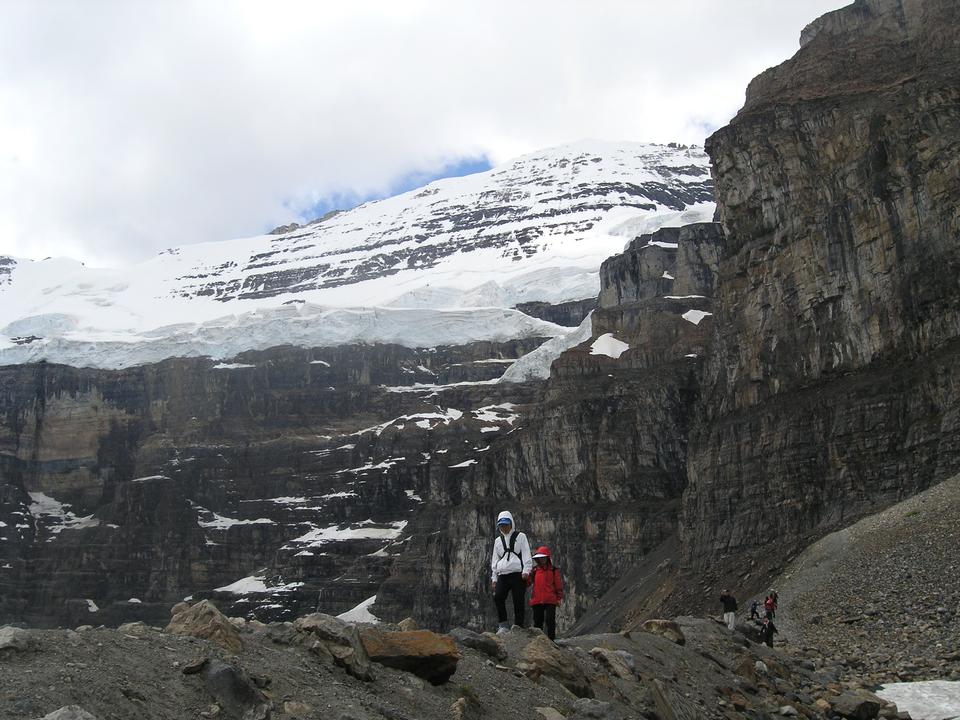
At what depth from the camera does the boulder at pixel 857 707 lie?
19906mm

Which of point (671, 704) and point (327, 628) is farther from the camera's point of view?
point (671, 704)

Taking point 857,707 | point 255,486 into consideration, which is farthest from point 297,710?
point 255,486

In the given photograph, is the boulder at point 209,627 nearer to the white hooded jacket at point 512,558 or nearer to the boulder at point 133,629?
the boulder at point 133,629

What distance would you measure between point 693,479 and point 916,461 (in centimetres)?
2080

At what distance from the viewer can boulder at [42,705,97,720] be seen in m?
9.83

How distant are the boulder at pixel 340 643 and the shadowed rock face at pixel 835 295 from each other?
43691 mm

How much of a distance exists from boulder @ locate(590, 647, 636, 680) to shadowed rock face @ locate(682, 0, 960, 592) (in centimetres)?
3788

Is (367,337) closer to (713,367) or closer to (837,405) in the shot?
(713,367)

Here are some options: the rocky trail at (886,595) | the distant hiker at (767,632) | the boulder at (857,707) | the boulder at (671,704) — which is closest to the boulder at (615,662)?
the boulder at (671,704)

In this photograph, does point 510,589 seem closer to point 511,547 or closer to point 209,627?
point 511,547

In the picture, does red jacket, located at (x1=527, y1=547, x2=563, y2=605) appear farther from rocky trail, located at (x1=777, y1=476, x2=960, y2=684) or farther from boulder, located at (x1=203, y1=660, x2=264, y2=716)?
rocky trail, located at (x1=777, y1=476, x2=960, y2=684)

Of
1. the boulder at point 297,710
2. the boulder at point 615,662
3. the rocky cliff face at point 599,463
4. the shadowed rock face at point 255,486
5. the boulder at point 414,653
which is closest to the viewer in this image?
the boulder at point 297,710

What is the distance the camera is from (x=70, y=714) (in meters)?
9.91

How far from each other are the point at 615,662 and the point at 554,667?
2074 millimetres
